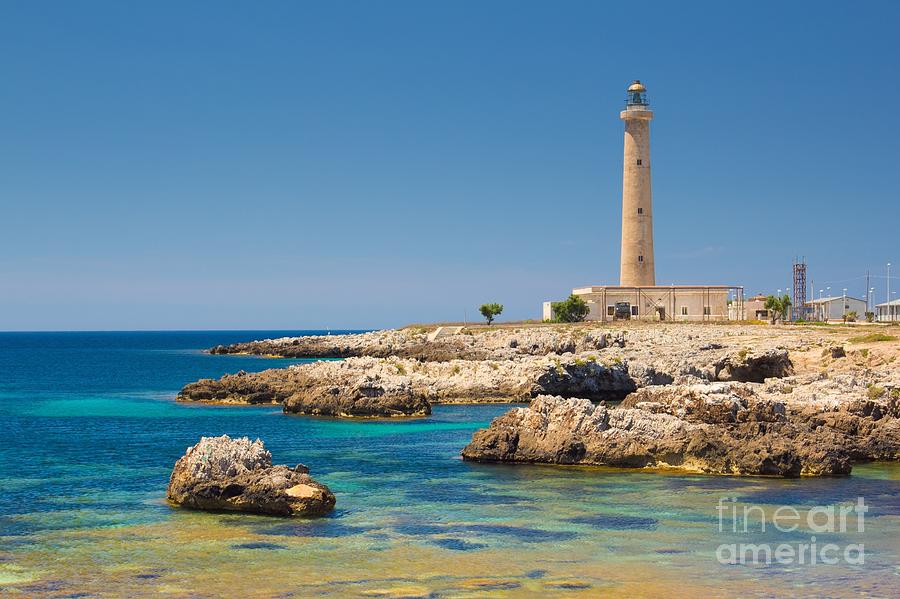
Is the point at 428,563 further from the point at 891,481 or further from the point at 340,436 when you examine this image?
the point at 340,436

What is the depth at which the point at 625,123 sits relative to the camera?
3312 inches

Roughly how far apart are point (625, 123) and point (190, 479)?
71.1m

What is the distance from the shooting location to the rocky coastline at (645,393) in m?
23.0

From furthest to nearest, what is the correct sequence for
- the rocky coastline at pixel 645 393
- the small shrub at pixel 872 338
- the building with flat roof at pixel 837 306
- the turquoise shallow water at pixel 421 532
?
the building with flat roof at pixel 837 306
the small shrub at pixel 872 338
the rocky coastline at pixel 645 393
the turquoise shallow water at pixel 421 532

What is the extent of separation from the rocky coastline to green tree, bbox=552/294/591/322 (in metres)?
5.70

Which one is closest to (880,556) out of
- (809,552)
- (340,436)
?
(809,552)

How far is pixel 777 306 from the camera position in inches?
3349

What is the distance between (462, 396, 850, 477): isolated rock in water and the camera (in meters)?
21.9

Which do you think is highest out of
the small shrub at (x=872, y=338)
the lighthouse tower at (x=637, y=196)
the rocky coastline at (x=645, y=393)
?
the lighthouse tower at (x=637, y=196)
